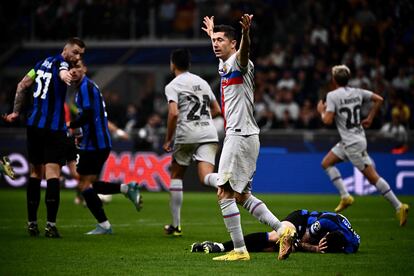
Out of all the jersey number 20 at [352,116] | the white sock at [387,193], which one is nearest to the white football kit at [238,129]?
the white sock at [387,193]

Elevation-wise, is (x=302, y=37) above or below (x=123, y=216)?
above

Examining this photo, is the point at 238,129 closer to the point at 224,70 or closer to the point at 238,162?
the point at 238,162

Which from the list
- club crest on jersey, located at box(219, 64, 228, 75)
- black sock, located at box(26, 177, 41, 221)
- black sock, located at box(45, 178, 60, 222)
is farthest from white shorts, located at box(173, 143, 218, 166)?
club crest on jersey, located at box(219, 64, 228, 75)

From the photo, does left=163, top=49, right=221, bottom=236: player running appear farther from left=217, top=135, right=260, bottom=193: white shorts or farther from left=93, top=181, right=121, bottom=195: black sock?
left=217, top=135, right=260, bottom=193: white shorts

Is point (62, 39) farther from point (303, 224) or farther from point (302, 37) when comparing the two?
point (303, 224)

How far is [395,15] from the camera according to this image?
24.3 meters

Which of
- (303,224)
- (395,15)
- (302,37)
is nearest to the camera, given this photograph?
(303,224)

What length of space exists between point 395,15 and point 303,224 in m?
15.9

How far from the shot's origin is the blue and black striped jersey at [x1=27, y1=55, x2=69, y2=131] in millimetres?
11477

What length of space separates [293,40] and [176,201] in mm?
15894

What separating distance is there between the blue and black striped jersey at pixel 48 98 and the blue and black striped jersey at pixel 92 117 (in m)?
0.39

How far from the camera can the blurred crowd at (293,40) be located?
24.0 meters

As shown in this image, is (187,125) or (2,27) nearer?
(187,125)

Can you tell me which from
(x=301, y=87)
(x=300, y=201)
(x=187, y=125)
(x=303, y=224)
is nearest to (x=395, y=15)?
(x=301, y=87)
